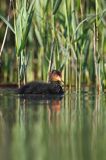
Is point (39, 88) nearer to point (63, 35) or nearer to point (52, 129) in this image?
point (63, 35)

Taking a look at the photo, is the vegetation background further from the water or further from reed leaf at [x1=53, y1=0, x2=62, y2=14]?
the water

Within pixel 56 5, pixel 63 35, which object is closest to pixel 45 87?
pixel 63 35

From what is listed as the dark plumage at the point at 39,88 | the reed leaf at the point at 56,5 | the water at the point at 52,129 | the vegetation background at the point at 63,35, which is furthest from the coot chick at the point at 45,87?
the reed leaf at the point at 56,5

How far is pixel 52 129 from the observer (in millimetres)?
5570

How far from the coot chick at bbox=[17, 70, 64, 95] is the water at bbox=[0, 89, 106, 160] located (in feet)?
1.38

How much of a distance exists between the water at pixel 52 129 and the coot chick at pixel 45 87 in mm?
420

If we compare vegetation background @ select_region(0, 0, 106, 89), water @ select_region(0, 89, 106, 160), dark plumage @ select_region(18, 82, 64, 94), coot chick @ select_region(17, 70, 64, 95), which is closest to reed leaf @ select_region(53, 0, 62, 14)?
vegetation background @ select_region(0, 0, 106, 89)

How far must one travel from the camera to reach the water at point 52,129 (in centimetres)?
455

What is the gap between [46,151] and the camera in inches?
180

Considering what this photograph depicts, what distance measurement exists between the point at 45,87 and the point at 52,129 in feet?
11.4

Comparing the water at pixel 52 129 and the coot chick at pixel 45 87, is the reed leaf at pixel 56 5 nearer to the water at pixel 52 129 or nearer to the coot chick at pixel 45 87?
the coot chick at pixel 45 87

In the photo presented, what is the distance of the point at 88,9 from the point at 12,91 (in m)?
1.89

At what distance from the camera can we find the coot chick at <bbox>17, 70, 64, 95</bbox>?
8.91 meters

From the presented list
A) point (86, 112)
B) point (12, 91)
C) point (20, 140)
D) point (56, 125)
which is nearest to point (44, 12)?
point (12, 91)
